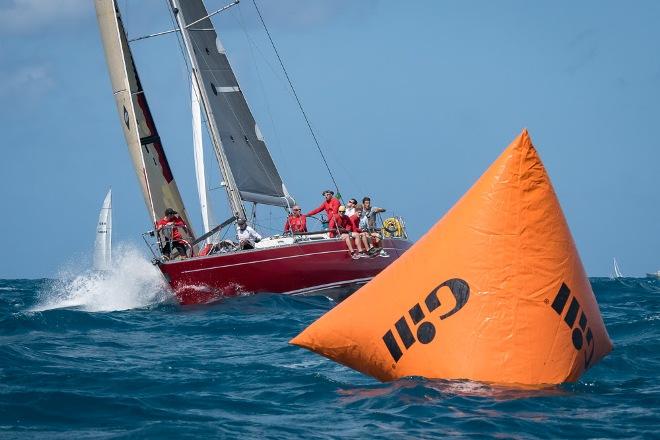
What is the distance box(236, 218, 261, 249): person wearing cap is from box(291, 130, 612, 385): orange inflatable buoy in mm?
12298

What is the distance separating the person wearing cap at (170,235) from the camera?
21453 mm

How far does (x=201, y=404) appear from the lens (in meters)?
9.41

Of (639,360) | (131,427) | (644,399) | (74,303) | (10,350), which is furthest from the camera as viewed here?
(74,303)

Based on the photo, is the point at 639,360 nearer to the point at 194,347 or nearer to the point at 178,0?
the point at 194,347

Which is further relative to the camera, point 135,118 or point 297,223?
point 135,118

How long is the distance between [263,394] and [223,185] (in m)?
13.7

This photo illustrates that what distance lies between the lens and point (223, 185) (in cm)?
2334

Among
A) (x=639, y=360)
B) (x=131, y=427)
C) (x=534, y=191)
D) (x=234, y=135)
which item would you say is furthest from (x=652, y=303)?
(x=131, y=427)

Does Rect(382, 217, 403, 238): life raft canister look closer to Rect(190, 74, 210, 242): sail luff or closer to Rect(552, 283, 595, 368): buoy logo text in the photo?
Rect(190, 74, 210, 242): sail luff

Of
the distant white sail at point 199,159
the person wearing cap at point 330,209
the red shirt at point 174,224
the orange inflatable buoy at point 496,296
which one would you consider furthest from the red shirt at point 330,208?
the orange inflatable buoy at point 496,296

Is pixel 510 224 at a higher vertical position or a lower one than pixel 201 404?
higher

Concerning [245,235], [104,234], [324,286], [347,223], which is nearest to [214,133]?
[245,235]

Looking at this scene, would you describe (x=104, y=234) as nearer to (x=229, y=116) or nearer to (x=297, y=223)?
(x=229, y=116)

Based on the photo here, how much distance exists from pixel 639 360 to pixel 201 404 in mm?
4884
